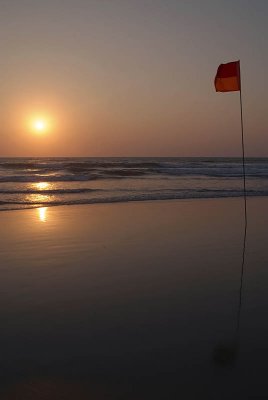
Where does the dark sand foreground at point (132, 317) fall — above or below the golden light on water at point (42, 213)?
below

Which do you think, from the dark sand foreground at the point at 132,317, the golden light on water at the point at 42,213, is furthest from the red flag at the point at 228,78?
the golden light on water at the point at 42,213

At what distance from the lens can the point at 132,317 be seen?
417 centimetres

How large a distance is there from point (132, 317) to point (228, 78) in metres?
7.67

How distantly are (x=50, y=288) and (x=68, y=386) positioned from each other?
7.10ft

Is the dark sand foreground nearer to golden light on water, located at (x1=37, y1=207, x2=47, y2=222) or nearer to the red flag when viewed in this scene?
golden light on water, located at (x1=37, y1=207, x2=47, y2=222)

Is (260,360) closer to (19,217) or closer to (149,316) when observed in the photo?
(149,316)

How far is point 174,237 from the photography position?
27.0 ft

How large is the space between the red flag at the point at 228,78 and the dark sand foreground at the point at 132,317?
3.87 metres

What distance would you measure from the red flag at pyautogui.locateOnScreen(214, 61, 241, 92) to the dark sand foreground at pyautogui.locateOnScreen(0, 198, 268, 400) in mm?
3871

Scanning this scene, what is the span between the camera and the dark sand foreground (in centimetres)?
306

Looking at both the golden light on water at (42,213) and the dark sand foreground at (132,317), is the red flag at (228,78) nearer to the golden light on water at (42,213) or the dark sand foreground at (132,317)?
the dark sand foreground at (132,317)

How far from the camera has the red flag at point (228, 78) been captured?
33.2 feet

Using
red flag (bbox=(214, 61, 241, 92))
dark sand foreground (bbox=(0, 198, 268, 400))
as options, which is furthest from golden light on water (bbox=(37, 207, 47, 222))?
red flag (bbox=(214, 61, 241, 92))

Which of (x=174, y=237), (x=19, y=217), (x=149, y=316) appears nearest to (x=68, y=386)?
(x=149, y=316)
